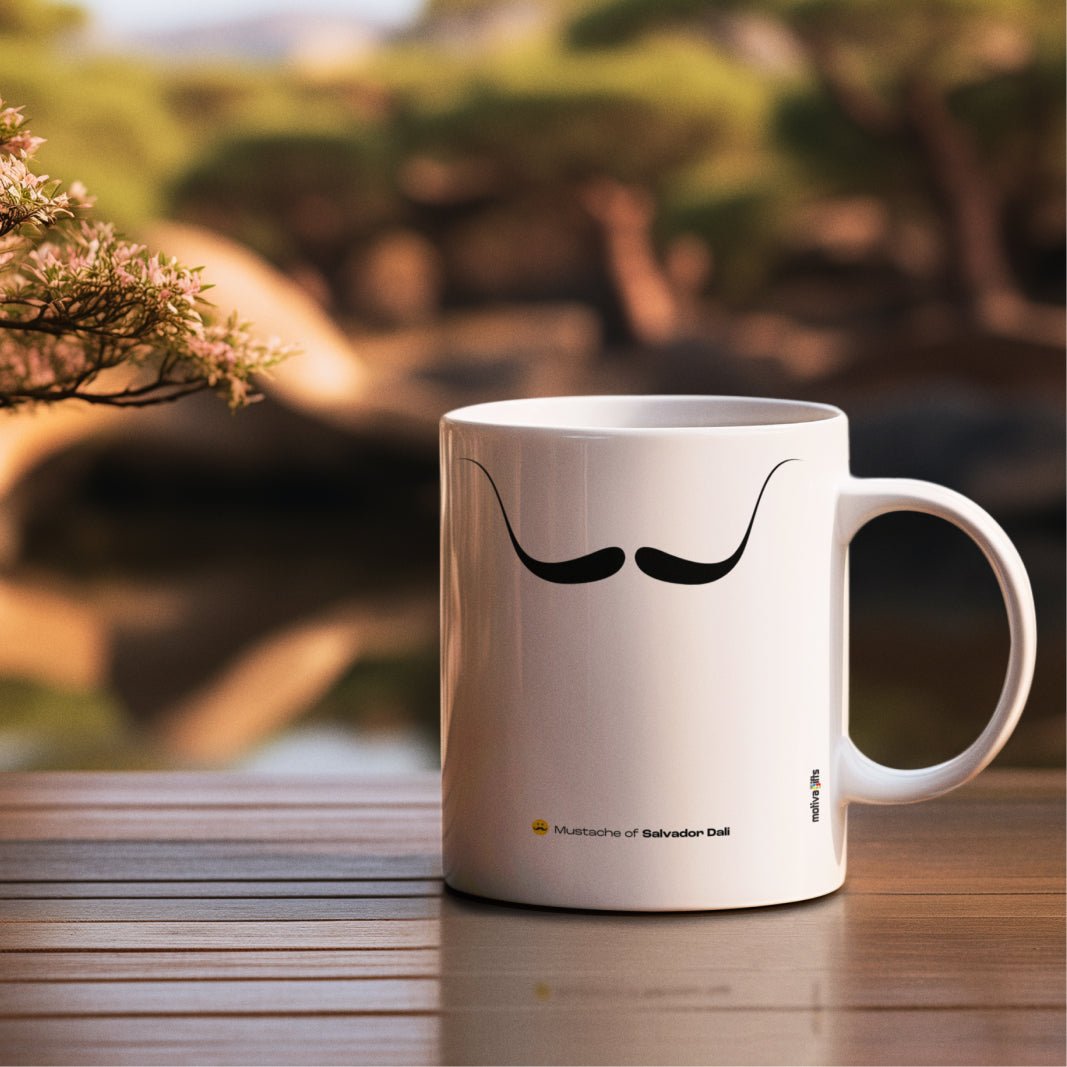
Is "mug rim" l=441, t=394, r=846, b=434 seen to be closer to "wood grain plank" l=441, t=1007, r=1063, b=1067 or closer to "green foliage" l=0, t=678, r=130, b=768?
"wood grain plank" l=441, t=1007, r=1063, b=1067

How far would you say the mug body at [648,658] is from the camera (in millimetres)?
499

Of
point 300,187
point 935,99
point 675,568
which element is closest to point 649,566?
point 675,568

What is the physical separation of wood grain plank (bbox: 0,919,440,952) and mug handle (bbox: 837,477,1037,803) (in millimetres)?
161

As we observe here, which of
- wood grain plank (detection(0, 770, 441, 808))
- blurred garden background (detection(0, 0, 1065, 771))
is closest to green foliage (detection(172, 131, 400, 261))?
blurred garden background (detection(0, 0, 1065, 771))

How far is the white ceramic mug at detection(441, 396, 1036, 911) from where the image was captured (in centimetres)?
50

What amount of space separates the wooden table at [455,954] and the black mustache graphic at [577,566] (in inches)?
4.4

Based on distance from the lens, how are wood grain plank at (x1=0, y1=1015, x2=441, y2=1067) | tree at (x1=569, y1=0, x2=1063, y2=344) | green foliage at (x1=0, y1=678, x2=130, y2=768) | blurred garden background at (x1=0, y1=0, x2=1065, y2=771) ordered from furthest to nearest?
1. tree at (x1=569, y1=0, x2=1063, y2=344)
2. blurred garden background at (x1=0, y1=0, x2=1065, y2=771)
3. green foliage at (x1=0, y1=678, x2=130, y2=768)
4. wood grain plank at (x1=0, y1=1015, x2=441, y2=1067)

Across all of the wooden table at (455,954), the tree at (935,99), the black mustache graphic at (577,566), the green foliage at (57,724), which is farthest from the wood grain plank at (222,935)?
the tree at (935,99)

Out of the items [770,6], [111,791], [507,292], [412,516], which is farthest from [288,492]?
[111,791]

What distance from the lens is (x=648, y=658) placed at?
501 millimetres

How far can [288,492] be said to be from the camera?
191 inches

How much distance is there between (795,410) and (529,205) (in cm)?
444

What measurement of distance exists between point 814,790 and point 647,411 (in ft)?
0.55

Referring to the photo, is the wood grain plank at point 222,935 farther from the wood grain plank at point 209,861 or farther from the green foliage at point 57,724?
the green foliage at point 57,724
